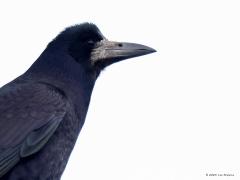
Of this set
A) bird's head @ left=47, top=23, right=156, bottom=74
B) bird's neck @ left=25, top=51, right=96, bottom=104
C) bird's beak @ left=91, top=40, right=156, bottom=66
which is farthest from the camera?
bird's beak @ left=91, top=40, right=156, bottom=66

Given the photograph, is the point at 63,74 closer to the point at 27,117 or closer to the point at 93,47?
the point at 93,47

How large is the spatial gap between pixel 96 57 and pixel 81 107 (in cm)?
94

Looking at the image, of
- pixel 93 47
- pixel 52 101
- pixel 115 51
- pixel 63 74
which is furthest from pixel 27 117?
pixel 115 51

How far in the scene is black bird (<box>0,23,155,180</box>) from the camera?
773 cm

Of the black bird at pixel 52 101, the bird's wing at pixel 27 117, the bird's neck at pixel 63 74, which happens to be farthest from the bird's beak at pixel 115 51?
the bird's wing at pixel 27 117

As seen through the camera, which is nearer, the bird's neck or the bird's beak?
the bird's neck

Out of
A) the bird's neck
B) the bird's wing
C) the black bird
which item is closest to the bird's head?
the black bird

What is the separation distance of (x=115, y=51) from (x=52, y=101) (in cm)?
145

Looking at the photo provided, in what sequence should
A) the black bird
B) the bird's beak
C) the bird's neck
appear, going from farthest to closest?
the bird's beak < the bird's neck < the black bird

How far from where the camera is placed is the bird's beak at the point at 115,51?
9.23 m

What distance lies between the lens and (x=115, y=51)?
30.7 ft

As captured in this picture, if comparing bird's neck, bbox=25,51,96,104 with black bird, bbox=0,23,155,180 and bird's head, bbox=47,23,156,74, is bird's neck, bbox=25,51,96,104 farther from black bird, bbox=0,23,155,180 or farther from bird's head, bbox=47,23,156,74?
bird's head, bbox=47,23,156,74

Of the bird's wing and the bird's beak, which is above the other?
the bird's beak

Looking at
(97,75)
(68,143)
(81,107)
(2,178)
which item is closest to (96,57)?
(97,75)
